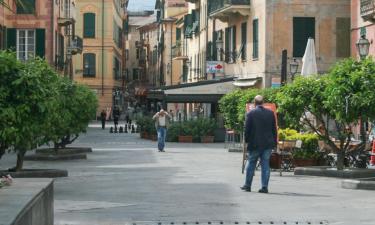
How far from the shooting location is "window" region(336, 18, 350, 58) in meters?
43.3

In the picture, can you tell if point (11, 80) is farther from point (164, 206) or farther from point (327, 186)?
point (327, 186)

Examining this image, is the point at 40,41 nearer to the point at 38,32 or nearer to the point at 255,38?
the point at 38,32

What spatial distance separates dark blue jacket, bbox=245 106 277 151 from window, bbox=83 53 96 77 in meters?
76.4

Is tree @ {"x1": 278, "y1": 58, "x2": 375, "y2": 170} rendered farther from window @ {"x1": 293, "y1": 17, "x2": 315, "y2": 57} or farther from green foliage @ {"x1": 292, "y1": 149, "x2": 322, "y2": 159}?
window @ {"x1": 293, "y1": 17, "x2": 315, "y2": 57}

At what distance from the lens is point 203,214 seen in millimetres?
12688

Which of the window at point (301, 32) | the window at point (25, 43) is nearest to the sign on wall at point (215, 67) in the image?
the window at point (301, 32)

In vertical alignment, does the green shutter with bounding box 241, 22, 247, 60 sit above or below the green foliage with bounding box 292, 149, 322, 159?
above

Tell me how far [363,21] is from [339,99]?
20205 mm

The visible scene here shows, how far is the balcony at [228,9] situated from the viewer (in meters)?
46.5

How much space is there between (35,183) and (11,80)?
17.7ft

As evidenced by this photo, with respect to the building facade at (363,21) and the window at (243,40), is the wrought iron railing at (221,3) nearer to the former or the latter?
the window at (243,40)

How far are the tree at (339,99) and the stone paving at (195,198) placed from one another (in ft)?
4.00

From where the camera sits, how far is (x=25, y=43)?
48.8 metres

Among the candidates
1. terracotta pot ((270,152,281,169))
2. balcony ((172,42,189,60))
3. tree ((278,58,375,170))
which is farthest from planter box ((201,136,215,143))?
balcony ((172,42,189,60))
